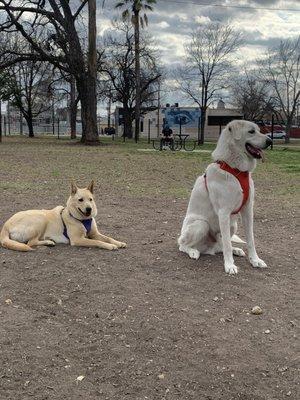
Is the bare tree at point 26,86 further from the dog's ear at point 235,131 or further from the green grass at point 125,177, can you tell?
the dog's ear at point 235,131

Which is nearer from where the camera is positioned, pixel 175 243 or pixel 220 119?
pixel 175 243

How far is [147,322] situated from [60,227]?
2568 millimetres

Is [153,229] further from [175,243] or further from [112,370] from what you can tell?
[112,370]

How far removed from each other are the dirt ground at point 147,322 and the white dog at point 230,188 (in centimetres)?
35

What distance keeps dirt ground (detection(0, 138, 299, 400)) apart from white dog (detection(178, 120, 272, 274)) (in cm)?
35

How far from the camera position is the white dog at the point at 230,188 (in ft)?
16.8

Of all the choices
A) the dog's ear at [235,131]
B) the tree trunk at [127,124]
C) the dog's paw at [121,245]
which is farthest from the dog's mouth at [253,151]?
the tree trunk at [127,124]

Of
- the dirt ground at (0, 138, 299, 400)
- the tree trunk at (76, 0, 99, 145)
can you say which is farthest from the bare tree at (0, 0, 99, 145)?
the dirt ground at (0, 138, 299, 400)

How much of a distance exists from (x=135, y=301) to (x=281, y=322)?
1.25m

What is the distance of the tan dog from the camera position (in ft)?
19.7

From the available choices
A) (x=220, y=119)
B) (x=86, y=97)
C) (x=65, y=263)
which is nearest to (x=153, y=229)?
(x=65, y=263)

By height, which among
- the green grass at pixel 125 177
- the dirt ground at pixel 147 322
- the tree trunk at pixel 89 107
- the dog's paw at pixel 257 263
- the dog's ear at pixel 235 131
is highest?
the tree trunk at pixel 89 107

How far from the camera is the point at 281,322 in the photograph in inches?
159

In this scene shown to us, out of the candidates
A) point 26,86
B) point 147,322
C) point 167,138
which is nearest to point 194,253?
point 147,322
